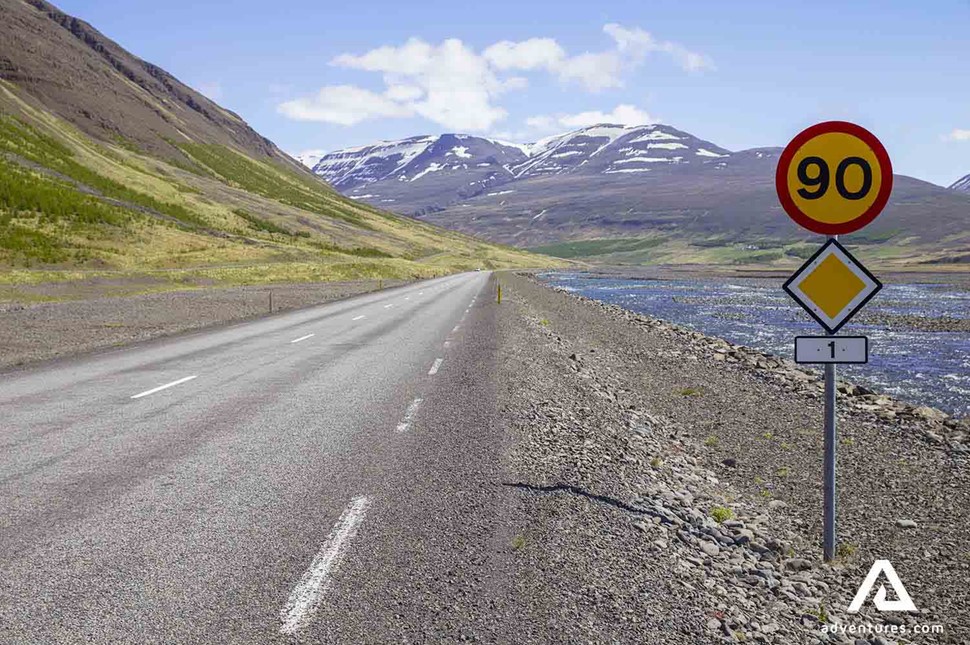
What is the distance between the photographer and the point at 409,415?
984 centimetres

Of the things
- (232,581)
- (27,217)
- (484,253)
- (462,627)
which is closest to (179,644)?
(232,581)

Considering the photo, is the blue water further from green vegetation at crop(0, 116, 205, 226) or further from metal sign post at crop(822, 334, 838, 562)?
green vegetation at crop(0, 116, 205, 226)

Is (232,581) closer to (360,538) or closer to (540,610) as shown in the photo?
(360,538)

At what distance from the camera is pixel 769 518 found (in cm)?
776

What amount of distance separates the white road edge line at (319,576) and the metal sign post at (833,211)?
3.68m

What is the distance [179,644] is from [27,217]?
238 feet

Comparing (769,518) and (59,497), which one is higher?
(59,497)

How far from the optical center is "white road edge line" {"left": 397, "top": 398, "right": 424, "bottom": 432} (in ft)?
29.8

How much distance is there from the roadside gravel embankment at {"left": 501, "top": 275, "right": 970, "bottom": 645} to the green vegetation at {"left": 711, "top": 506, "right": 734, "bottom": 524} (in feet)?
0.08

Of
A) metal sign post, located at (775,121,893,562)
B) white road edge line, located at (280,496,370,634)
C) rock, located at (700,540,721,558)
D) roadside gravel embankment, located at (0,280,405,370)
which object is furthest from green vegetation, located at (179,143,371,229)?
metal sign post, located at (775,121,893,562)

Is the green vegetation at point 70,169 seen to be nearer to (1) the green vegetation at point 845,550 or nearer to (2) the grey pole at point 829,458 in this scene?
(1) the green vegetation at point 845,550

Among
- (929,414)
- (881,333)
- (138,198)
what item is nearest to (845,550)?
(929,414)

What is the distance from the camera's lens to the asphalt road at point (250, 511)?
425 centimetres

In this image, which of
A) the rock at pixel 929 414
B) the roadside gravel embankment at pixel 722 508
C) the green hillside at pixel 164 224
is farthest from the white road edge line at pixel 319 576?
the green hillside at pixel 164 224
